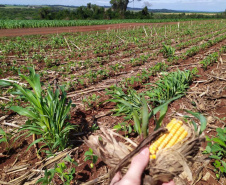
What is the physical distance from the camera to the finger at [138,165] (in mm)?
1171

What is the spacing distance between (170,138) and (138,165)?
402 millimetres

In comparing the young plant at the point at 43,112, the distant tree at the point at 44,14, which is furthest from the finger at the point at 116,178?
the distant tree at the point at 44,14

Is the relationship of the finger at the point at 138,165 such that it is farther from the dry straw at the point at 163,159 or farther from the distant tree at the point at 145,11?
the distant tree at the point at 145,11

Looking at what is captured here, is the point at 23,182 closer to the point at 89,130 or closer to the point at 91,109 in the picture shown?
the point at 89,130

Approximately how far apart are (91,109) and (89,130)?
74cm

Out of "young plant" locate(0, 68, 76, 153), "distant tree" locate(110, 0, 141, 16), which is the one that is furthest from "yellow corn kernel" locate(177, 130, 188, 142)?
"distant tree" locate(110, 0, 141, 16)

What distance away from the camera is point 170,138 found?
1390 millimetres

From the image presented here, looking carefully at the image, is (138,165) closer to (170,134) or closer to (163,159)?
(163,159)

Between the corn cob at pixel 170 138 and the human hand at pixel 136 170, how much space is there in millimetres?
89

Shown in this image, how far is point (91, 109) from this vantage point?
3.38 m

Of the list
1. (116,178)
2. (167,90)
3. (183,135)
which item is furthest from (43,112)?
(167,90)

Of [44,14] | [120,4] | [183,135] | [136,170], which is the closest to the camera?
[136,170]

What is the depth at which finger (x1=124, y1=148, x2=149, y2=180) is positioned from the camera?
3.84 feet

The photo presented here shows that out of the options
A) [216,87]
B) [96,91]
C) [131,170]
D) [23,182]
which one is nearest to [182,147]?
[131,170]
